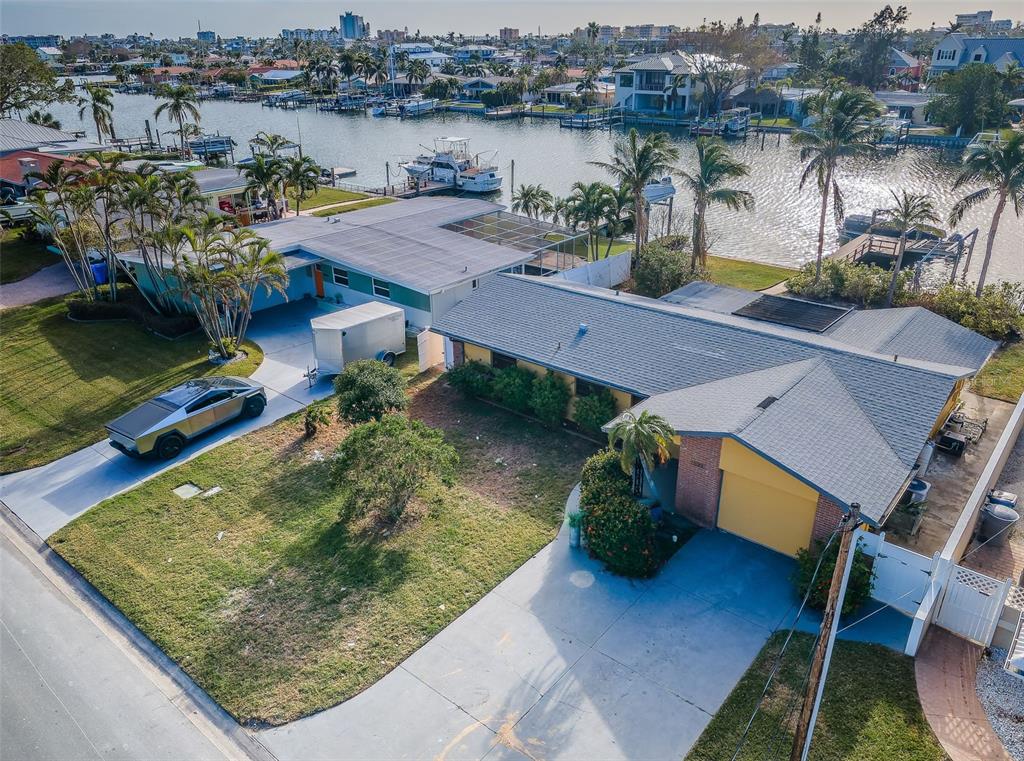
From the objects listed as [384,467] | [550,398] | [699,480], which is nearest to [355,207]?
[550,398]

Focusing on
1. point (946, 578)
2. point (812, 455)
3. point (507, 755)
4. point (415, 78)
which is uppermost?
point (415, 78)

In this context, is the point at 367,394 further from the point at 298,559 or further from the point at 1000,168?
the point at 1000,168

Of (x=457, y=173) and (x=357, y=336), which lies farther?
(x=457, y=173)

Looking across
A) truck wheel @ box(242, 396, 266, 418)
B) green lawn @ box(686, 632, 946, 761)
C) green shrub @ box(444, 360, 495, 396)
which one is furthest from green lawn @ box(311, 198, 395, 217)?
green lawn @ box(686, 632, 946, 761)

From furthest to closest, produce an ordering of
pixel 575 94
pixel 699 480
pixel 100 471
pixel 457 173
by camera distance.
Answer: pixel 575 94 → pixel 457 173 → pixel 100 471 → pixel 699 480

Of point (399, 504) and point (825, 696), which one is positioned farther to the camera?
point (399, 504)

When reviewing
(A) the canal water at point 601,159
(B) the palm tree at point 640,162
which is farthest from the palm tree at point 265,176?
(B) the palm tree at point 640,162

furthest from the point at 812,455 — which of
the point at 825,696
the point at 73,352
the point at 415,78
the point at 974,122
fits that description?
the point at 415,78

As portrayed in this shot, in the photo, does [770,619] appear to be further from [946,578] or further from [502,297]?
[502,297]
